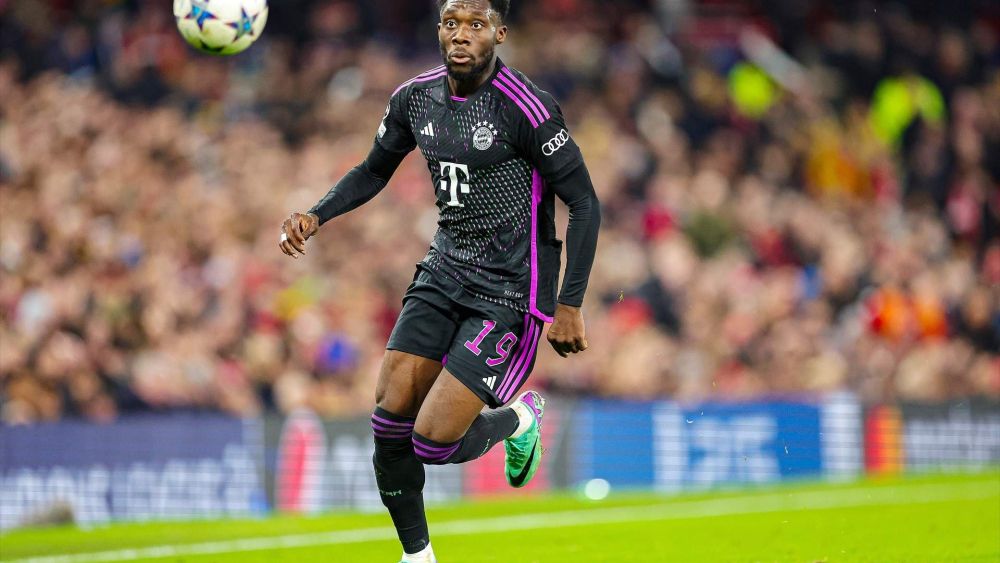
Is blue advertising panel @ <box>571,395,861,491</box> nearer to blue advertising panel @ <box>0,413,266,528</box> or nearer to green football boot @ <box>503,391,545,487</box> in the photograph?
blue advertising panel @ <box>0,413,266,528</box>

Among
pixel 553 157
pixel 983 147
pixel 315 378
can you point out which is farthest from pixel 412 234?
pixel 553 157

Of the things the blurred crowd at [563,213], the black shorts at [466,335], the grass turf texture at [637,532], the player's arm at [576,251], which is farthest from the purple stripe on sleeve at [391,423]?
the blurred crowd at [563,213]

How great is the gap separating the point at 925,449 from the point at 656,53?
690 cm

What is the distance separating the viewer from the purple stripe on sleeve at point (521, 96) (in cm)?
713

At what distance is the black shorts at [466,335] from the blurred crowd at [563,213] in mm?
7671

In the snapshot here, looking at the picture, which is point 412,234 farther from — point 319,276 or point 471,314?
point 471,314

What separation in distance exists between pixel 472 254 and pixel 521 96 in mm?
800

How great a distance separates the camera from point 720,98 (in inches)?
776

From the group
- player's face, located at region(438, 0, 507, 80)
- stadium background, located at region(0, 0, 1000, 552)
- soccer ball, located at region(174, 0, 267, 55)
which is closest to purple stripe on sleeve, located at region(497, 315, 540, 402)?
player's face, located at region(438, 0, 507, 80)

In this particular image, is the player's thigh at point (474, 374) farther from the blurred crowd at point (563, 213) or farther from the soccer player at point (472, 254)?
the blurred crowd at point (563, 213)

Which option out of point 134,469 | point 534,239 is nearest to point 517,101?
point 534,239

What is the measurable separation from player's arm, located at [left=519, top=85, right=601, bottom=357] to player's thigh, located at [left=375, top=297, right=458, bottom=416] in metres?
0.58

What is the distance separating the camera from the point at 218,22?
8633 millimetres

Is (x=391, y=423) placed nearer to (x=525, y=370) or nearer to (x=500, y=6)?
(x=525, y=370)
